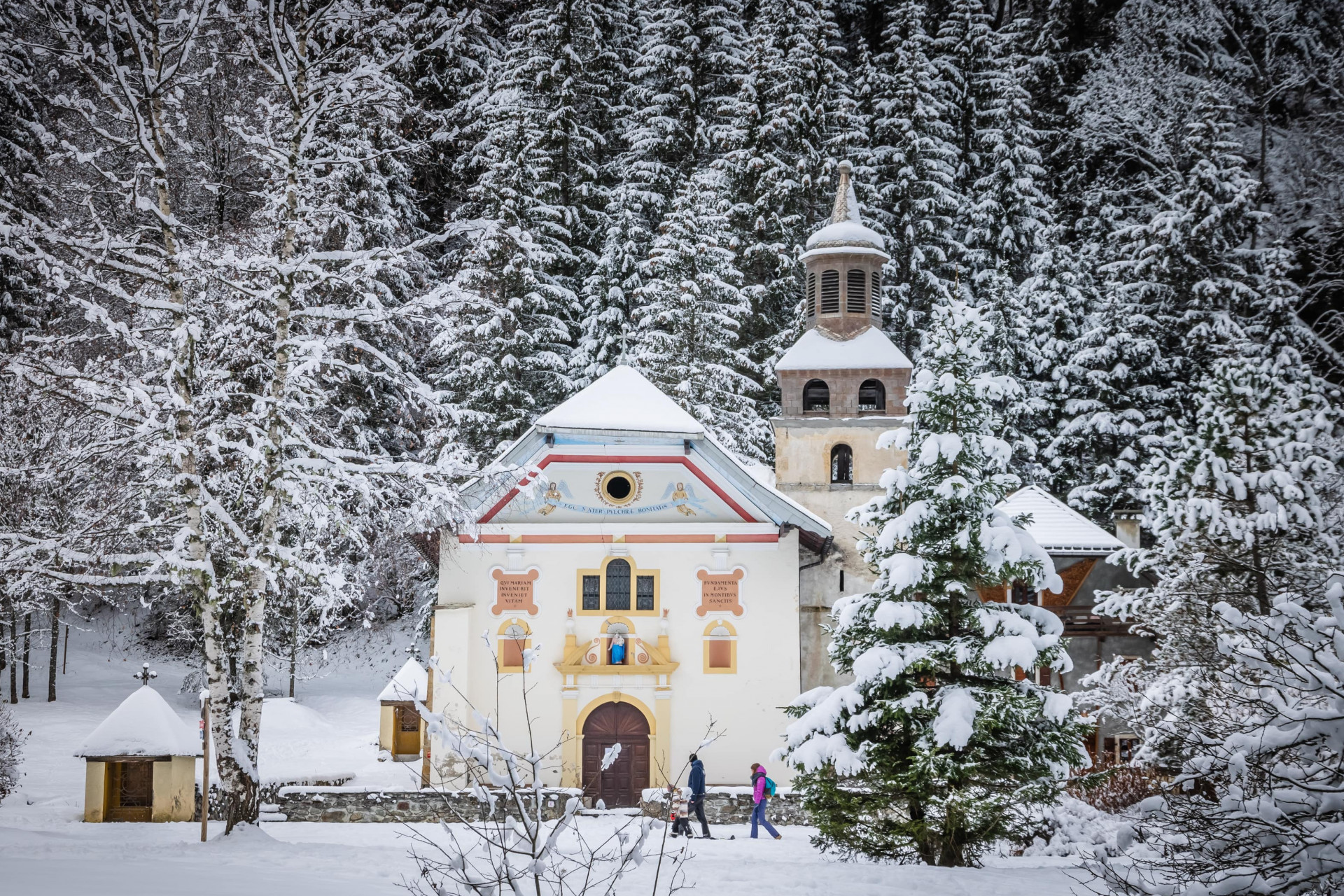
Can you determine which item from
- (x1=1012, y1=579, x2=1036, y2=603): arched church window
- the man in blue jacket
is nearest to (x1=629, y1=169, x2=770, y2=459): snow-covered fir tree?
(x1=1012, y1=579, x2=1036, y2=603): arched church window

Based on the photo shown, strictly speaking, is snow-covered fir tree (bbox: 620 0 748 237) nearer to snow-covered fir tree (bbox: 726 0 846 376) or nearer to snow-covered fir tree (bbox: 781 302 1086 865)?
snow-covered fir tree (bbox: 726 0 846 376)

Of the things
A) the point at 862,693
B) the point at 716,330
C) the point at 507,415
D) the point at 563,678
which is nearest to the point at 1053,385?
the point at 716,330

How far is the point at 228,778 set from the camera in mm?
11688

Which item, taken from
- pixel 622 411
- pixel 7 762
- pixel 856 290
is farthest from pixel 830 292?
pixel 7 762

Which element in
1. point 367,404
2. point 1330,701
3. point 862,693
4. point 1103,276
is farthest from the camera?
point 1103,276

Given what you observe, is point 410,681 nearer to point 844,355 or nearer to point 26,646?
point 26,646

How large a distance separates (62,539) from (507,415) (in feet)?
64.9

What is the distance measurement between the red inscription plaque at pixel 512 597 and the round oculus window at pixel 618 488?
2.34m

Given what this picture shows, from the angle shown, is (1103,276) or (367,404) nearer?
(367,404)

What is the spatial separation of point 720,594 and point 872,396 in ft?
20.2

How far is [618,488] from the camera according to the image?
2120 centimetres

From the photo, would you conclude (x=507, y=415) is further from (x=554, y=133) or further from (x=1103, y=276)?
(x=1103, y=276)

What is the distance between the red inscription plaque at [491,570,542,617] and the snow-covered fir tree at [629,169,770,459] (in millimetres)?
9621

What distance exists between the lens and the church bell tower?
23266 millimetres
